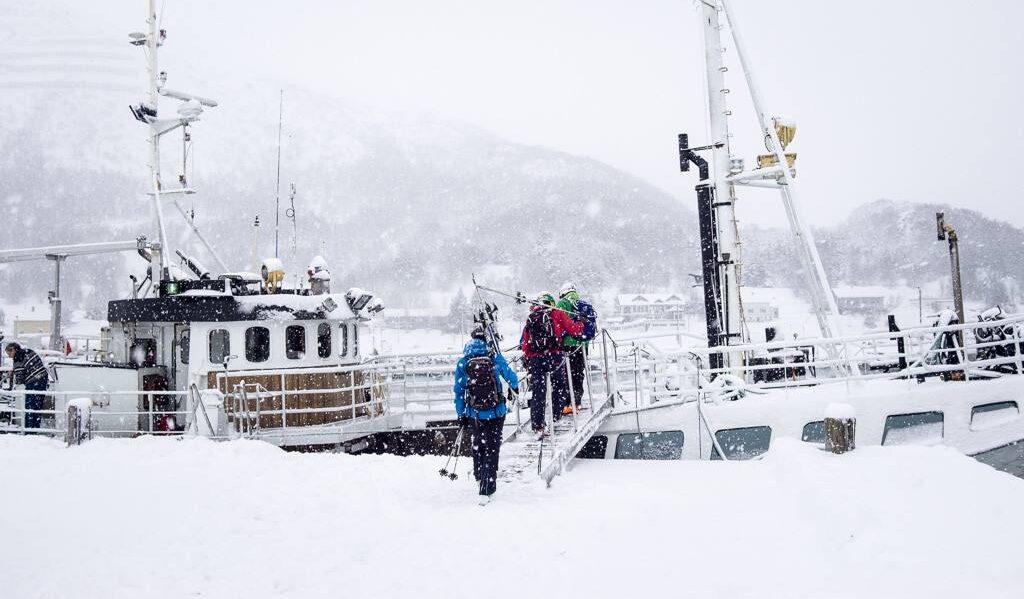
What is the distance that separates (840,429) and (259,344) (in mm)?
10070

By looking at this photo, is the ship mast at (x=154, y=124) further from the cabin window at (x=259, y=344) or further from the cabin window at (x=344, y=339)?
the cabin window at (x=344, y=339)

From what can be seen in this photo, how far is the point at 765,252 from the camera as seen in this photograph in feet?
415

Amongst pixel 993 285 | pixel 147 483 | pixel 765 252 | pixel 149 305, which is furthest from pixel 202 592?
pixel 765 252

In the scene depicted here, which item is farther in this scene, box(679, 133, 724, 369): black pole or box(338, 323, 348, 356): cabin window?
box(679, 133, 724, 369): black pole

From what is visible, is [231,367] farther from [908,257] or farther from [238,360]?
[908,257]

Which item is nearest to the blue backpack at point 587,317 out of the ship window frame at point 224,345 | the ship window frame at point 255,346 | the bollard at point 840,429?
the bollard at point 840,429

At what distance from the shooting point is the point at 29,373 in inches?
470

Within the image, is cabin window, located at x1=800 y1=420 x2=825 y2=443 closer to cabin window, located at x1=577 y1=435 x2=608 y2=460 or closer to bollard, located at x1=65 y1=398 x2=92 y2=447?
cabin window, located at x1=577 y1=435 x2=608 y2=460

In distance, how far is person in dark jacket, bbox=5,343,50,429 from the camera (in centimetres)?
1191

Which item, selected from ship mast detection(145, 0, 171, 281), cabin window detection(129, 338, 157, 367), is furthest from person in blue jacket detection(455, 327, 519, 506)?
ship mast detection(145, 0, 171, 281)

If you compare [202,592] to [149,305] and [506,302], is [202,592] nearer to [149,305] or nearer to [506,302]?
[149,305]

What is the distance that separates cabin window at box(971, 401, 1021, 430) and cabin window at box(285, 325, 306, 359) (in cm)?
1157

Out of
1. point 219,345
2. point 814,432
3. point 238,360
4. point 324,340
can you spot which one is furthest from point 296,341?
point 814,432

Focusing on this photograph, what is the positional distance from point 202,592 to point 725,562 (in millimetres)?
3942
